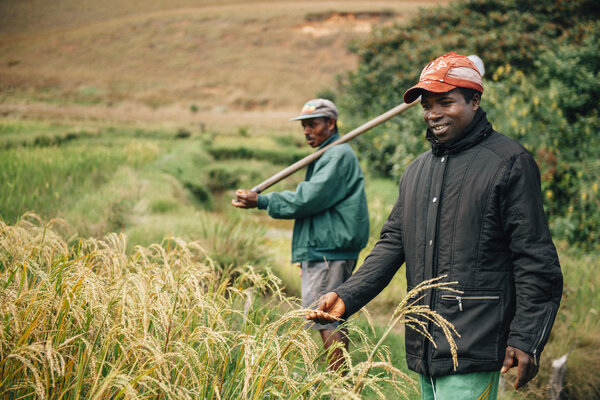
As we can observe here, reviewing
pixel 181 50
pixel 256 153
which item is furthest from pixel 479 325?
pixel 181 50

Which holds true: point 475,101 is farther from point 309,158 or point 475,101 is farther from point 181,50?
point 181,50

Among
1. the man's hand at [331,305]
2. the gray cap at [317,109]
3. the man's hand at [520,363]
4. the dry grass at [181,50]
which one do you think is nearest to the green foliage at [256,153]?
the dry grass at [181,50]

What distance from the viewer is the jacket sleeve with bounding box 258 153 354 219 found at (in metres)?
3.19

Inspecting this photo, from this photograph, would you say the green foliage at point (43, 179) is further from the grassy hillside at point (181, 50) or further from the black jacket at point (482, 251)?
the black jacket at point (482, 251)

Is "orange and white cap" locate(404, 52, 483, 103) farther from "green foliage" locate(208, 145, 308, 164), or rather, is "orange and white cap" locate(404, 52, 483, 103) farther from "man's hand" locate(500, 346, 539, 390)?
"green foliage" locate(208, 145, 308, 164)

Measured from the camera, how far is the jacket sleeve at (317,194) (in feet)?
10.5

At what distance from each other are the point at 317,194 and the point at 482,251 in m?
1.46

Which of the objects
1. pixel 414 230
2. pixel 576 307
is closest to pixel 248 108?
pixel 576 307

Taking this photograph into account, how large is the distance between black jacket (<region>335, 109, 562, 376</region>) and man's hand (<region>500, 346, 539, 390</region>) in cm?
3

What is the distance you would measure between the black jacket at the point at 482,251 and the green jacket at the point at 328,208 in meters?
1.17

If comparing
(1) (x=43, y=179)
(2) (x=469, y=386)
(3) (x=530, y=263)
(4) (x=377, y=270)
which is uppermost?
(3) (x=530, y=263)

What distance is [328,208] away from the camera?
332cm

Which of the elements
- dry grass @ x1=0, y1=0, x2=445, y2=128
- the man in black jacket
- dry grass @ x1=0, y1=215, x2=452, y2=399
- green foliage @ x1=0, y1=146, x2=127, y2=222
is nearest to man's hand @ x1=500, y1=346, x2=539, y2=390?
the man in black jacket

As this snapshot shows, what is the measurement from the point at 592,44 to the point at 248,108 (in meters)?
28.4
